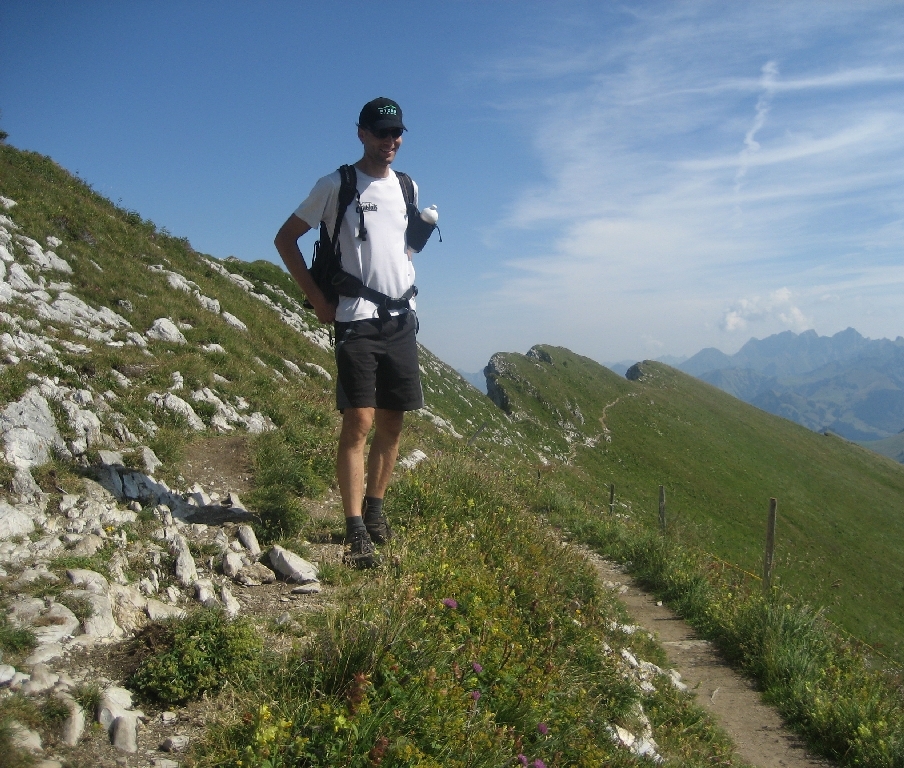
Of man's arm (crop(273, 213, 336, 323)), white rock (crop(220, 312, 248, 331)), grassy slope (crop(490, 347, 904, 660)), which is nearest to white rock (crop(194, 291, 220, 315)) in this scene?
white rock (crop(220, 312, 248, 331))

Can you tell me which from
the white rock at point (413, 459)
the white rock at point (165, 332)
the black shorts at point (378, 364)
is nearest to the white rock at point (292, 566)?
the black shorts at point (378, 364)

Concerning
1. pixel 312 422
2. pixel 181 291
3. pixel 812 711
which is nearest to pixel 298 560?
pixel 312 422

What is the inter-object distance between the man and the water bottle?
5.2 inches

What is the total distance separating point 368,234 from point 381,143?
2.23ft

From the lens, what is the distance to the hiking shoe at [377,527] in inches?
199

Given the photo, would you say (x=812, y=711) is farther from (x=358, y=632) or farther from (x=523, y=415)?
(x=523, y=415)

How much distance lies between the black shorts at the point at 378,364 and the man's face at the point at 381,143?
3.83 feet

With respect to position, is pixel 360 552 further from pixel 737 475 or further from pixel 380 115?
pixel 737 475

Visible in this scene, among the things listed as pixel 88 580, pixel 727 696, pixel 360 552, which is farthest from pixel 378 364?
pixel 727 696

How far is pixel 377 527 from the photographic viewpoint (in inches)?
200

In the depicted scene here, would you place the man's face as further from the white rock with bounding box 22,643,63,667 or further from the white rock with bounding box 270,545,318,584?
the white rock with bounding box 22,643,63,667

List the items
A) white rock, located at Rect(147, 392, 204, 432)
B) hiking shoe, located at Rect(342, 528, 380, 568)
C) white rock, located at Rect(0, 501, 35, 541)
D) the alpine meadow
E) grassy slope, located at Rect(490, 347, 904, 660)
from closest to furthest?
1. the alpine meadow
2. white rock, located at Rect(0, 501, 35, 541)
3. hiking shoe, located at Rect(342, 528, 380, 568)
4. white rock, located at Rect(147, 392, 204, 432)
5. grassy slope, located at Rect(490, 347, 904, 660)

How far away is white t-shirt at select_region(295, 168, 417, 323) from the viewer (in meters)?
4.73

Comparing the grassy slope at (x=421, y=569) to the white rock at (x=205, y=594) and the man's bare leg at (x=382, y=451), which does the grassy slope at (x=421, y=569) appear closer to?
the man's bare leg at (x=382, y=451)
